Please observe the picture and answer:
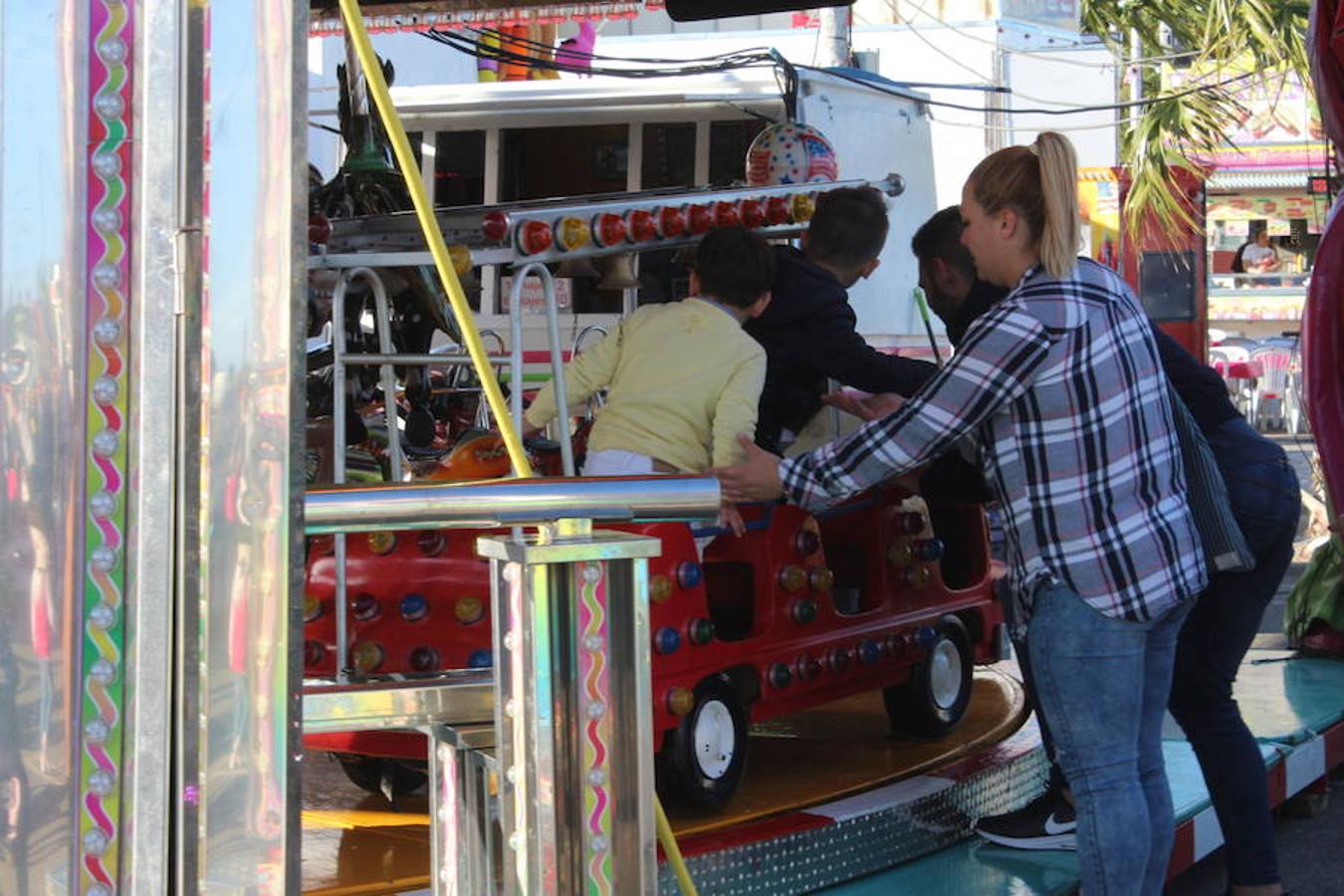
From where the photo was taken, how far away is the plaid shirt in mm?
3199

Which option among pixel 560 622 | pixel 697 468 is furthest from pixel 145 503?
pixel 697 468

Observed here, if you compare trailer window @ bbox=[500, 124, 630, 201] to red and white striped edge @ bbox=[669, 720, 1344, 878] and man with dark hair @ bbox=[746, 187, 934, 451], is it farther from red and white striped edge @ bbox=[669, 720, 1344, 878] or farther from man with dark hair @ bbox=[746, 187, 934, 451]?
red and white striped edge @ bbox=[669, 720, 1344, 878]

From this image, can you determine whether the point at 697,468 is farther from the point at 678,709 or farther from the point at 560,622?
the point at 560,622

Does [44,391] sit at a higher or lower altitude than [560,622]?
higher

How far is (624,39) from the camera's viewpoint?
17.3 meters

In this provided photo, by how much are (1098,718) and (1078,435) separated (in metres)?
0.52

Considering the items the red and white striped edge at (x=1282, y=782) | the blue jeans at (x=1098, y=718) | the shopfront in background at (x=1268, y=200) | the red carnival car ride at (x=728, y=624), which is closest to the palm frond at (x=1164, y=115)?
the shopfront in background at (x=1268, y=200)

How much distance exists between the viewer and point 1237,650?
3951mm

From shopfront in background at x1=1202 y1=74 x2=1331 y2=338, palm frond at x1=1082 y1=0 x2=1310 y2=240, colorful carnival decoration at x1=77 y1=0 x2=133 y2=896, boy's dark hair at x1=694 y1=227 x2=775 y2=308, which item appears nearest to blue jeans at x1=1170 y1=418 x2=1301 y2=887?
boy's dark hair at x1=694 y1=227 x2=775 y2=308

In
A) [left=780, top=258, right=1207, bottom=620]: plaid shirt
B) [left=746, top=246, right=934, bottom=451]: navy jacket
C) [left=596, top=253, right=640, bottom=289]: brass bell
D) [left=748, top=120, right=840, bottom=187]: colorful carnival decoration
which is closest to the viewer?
[left=780, top=258, right=1207, bottom=620]: plaid shirt

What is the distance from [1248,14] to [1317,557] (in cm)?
899

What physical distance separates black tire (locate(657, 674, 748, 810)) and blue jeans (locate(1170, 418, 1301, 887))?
1040 millimetres

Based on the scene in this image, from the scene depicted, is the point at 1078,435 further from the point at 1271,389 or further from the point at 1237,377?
the point at 1237,377

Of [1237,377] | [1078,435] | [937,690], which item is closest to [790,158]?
[937,690]
